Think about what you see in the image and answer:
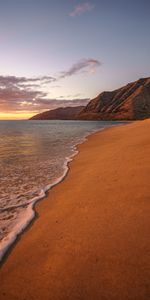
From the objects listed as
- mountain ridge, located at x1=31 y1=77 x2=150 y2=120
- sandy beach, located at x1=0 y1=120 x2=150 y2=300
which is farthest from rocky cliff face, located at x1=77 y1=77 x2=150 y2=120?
sandy beach, located at x1=0 y1=120 x2=150 y2=300

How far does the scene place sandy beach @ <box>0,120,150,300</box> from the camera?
2449 mm

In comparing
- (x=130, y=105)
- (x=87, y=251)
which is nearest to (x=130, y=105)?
(x=130, y=105)

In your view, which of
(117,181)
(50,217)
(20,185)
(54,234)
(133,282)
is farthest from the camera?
(20,185)

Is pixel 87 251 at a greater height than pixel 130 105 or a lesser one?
lesser

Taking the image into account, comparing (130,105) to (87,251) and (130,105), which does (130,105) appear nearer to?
(130,105)

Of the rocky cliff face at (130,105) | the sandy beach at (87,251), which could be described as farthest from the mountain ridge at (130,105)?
the sandy beach at (87,251)

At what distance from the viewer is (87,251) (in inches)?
121

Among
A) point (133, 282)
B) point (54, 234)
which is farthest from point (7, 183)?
point (133, 282)

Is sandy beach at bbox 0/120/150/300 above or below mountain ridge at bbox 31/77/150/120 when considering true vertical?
below

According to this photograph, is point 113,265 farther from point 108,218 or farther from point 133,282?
point 108,218

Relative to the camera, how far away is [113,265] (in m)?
2.71

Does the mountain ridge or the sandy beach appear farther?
the mountain ridge

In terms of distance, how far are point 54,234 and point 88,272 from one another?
1.23m

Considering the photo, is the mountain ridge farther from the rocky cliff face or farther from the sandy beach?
the sandy beach
